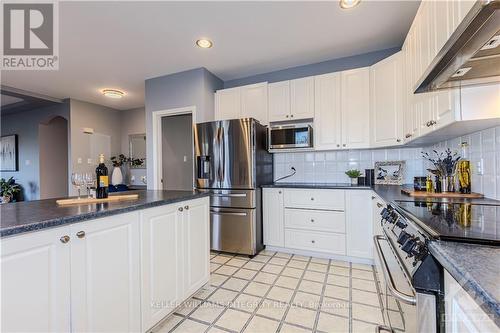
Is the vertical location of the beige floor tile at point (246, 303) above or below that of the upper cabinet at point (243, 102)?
below

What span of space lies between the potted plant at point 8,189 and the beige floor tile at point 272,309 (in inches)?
247

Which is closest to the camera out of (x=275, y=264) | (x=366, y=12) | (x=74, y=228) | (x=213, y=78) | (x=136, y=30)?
(x=74, y=228)

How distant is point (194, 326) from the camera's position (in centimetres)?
162

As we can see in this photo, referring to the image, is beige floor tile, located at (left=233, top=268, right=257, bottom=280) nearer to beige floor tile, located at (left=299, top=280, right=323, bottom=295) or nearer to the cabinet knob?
beige floor tile, located at (left=299, top=280, right=323, bottom=295)

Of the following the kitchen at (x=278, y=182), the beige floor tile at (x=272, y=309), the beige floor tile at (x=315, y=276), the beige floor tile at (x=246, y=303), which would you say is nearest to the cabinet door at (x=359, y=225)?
the kitchen at (x=278, y=182)

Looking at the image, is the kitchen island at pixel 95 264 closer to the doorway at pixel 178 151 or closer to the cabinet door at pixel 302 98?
the cabinet door at pixel 302 98

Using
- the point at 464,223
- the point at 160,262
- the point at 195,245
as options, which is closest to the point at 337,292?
the point at 195,245

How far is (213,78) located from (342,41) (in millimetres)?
1844

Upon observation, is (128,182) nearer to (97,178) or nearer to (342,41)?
(97,178)

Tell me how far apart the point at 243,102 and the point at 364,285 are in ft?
8.72

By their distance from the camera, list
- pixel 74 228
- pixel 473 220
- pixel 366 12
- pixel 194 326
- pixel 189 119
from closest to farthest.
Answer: pixel 473 220, pixel 74 228, pixel 194 326, pixel 366 12, pixel 189 119

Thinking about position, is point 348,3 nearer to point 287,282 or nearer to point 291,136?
point 291,136

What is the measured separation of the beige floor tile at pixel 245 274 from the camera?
2.36 m

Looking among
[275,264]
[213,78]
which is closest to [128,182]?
[213,78]
